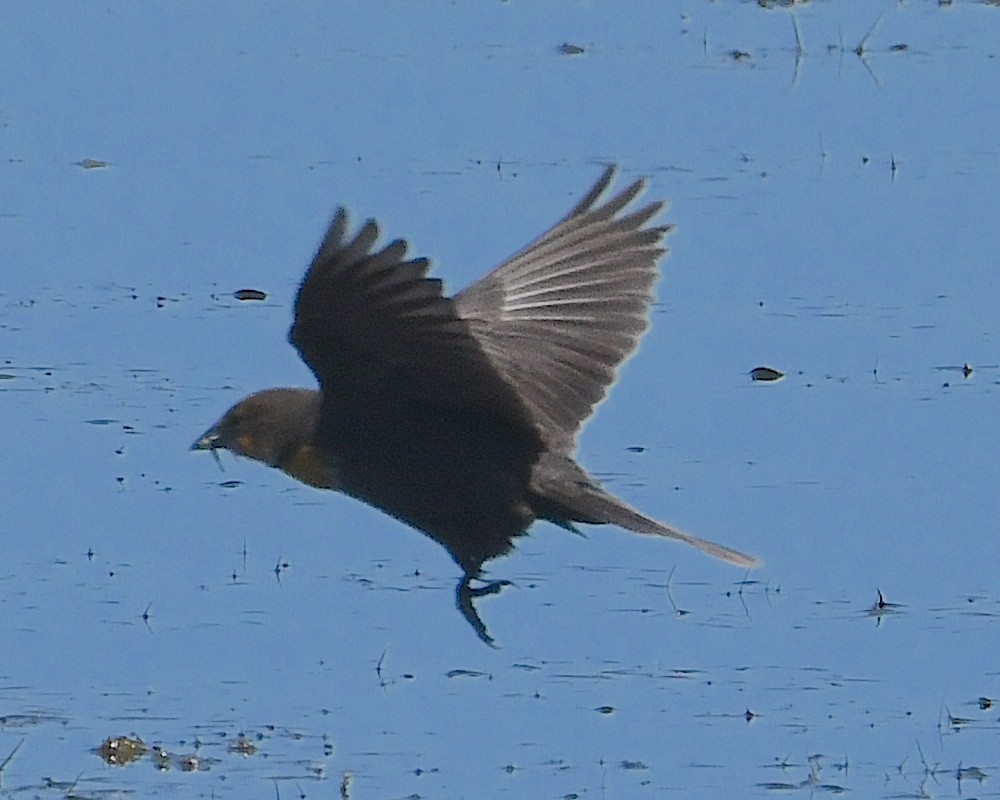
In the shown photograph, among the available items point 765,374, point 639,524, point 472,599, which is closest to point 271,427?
point 472,599

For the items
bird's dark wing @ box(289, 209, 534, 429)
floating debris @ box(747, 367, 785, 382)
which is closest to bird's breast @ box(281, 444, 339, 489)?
bird's dark wing @ box(289, 209, 534, 429)

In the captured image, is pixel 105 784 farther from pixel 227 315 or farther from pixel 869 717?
pixel 227 315

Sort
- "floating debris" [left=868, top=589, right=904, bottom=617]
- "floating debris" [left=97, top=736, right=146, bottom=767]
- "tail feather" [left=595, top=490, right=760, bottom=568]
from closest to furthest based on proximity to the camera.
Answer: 1. "floating debris" [left=97, top=736, right=146, bottom=767]
2. "tail feather" [left=595, top=490, right=760, bottom=568]
3. "floating debris" [left=868, top=589, right=904, bottom=617]

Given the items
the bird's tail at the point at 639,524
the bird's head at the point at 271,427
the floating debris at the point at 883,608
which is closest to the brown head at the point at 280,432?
the bird's head at the point at 271,427

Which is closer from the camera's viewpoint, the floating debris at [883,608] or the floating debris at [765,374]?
the floating debris at [883,608]

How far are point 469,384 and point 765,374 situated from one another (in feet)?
10.3

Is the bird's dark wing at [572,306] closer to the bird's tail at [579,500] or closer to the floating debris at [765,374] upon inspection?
the bird's tail at [579,500]

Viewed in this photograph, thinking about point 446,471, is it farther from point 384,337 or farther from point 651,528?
point 384,337

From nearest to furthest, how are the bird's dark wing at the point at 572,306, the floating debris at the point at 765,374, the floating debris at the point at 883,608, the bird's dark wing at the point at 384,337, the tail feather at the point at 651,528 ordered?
the bird's dark wing at the point at 384,337
the tail feather at the point at 651,528
the bird's dark wing at the point at 572,306
the floating debris at the point at 883,608
the floating debris at the point at 765,374

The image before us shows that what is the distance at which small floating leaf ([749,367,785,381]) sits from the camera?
960 cm

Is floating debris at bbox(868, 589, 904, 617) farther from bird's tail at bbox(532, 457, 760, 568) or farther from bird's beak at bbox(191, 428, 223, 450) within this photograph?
bird's beak at bbox(191, 428, 223, 450)

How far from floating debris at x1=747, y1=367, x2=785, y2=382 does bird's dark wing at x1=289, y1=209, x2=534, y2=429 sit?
285 cm

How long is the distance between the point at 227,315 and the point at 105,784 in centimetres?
373

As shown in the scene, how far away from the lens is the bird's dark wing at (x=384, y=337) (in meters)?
6.04
